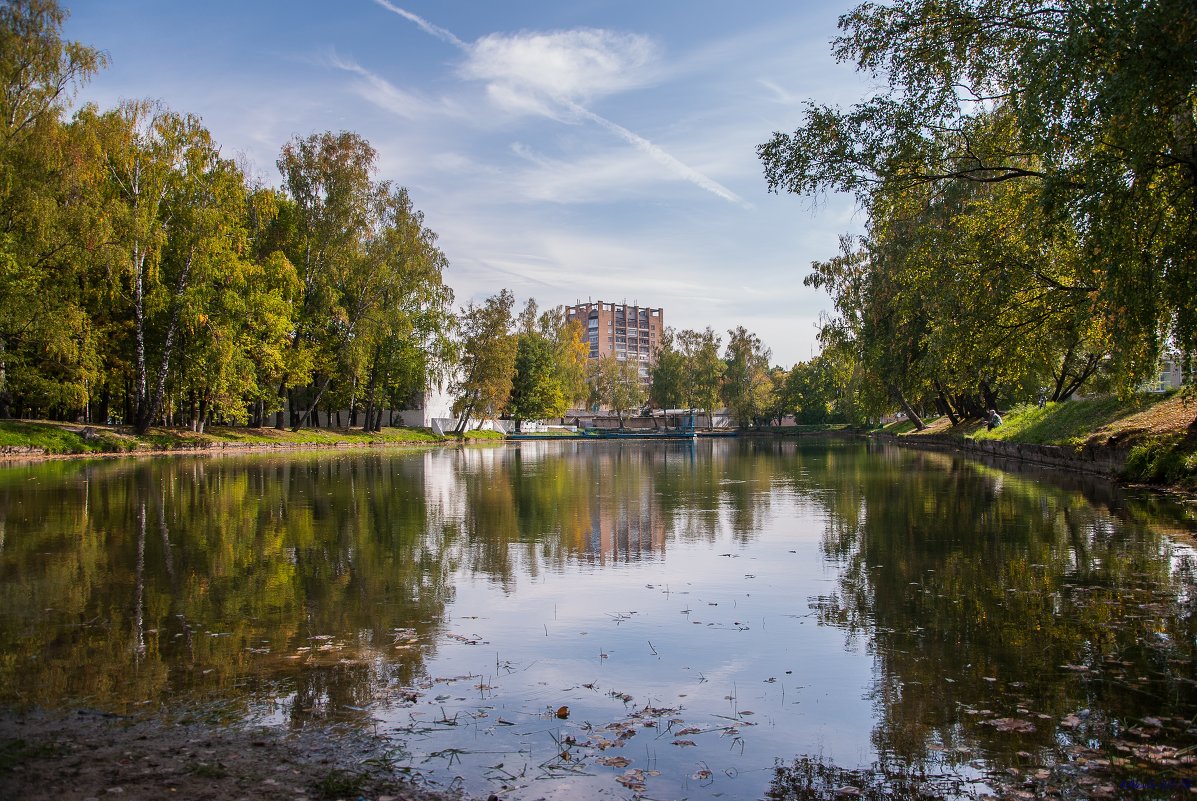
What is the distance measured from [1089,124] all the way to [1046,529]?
645 centimetres

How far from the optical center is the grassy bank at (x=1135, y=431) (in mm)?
19500

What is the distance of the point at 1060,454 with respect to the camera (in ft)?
95.6

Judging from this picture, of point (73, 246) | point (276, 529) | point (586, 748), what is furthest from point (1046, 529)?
point (73, 246)

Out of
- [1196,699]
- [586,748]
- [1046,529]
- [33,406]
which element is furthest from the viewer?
[33,406]

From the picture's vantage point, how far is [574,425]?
123 metres

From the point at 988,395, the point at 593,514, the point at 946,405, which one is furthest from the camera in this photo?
the point at 946,405

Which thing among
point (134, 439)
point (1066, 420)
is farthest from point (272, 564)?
point (134, 439)

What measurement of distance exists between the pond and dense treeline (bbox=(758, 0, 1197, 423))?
13.6 ft

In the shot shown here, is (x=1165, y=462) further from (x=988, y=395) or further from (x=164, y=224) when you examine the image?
(x=164, y=224)

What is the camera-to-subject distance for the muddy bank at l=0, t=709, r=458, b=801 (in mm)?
4070

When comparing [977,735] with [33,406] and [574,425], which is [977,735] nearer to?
[33,406]

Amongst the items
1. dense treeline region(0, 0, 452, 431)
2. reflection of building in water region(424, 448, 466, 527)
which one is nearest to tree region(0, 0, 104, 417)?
dense treeline region(0, 0, 452, 431)

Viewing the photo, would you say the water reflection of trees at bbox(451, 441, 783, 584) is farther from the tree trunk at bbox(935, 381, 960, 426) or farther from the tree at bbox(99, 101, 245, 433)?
the tree trunk at bbox(935, 381, 960, 426)

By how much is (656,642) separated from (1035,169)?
15.6 m
